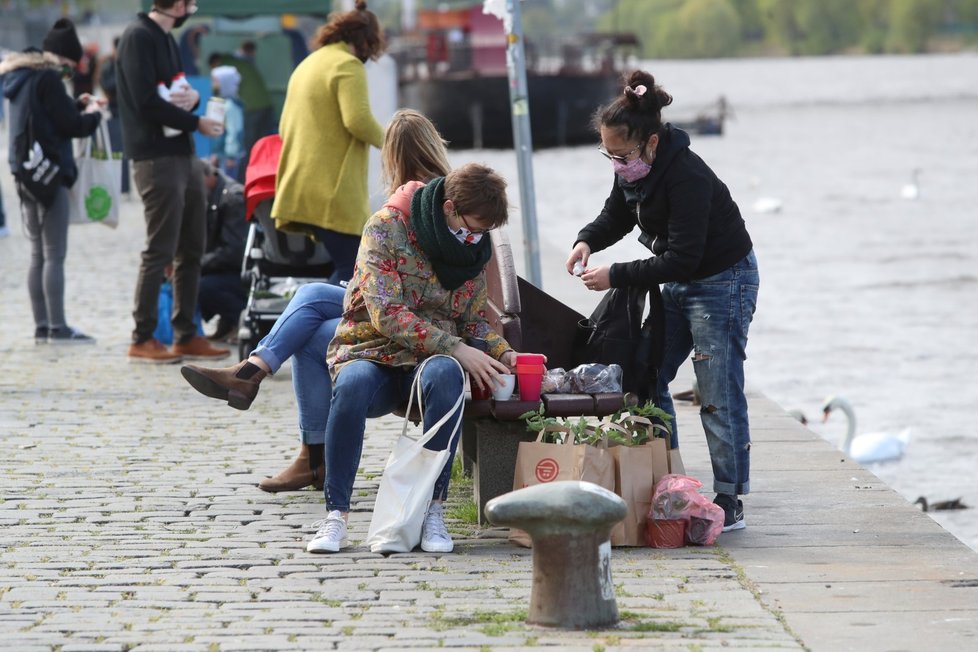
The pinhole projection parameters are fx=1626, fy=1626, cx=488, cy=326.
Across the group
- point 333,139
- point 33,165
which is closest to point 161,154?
Result: point 33,165

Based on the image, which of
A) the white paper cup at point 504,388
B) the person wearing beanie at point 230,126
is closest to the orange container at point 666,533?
the white paper cup at point 504,388

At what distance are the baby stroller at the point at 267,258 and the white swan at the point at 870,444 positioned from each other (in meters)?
3.61

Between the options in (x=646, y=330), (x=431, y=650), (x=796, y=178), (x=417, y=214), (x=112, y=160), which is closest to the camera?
(x=431, y=650)

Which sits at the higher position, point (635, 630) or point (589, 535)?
point (589, 535)

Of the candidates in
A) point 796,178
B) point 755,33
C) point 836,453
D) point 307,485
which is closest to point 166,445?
point 307,485

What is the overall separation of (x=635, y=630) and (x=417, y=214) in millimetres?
1597

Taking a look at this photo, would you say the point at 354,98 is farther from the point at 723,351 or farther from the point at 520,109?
the point at 723,351

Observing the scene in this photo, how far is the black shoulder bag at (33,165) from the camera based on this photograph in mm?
9047

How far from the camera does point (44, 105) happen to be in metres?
9.05

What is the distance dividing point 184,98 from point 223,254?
1.45 m

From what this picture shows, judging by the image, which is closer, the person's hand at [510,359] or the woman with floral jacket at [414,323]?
the woman with floral jacket at [414,323]

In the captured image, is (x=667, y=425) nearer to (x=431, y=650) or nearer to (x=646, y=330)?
(x=646, y=330)

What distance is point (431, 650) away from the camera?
163 inches

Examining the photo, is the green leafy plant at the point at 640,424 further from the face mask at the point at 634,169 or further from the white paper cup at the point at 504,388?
the face mask at the point at 634,169
